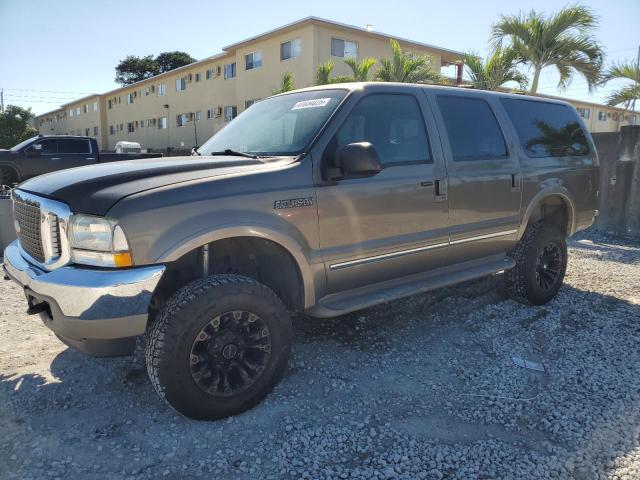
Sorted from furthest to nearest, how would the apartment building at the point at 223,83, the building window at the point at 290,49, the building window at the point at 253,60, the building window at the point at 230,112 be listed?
the building window at the point at 230,112, the building window at the point at 253,60, the building window at the point at 290,49, the apartment building at the point at 223,83

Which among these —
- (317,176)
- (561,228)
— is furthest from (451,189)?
(561,228)

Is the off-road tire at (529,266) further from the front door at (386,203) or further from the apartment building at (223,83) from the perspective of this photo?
the apartment building at (223,83)

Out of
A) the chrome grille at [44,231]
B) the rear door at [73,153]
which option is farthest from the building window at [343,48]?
the chrome grille at [44,231]

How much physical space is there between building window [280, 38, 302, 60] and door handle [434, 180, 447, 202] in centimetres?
1943

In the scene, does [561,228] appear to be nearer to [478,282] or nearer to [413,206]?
[478,282]

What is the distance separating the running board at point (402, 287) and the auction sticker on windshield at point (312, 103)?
1353mm

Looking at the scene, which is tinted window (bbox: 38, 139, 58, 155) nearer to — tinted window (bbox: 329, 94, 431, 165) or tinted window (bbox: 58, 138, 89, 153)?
tinted window (bbox: 58, 138, 89, 153)

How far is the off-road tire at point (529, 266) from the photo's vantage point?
15.3 feet

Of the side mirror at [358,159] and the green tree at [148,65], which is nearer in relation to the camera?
the side mirror at [358,159]

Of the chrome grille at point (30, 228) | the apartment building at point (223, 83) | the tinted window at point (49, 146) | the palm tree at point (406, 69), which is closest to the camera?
the chrome grille at point (30, 228)

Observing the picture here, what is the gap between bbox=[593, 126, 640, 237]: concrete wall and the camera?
852 cm

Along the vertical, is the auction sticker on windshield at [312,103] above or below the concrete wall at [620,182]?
above

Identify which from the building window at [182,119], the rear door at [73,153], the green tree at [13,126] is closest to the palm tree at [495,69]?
the rear door at [73,153]

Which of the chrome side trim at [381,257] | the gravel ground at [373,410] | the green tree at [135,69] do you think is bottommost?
the gravel ground at [373,410]
